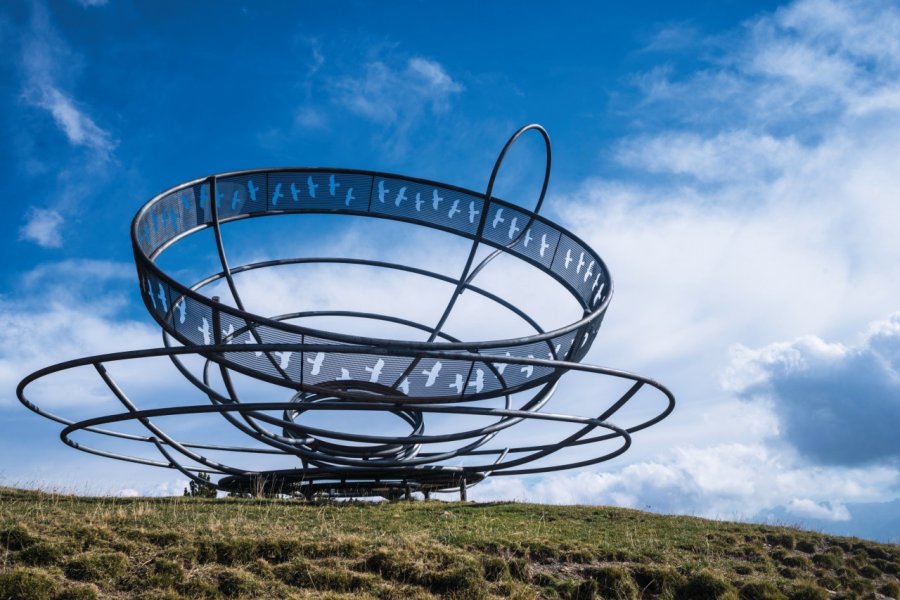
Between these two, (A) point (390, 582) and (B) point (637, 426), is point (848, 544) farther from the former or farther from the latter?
(A) point (390, 582)

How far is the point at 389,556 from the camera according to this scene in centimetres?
1029

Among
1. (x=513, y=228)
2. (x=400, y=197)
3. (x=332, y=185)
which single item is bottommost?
(x=513, y=228)

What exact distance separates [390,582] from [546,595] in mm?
1977

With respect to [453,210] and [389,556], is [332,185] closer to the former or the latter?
[453,210]

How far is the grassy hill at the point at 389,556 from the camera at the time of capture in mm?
9258

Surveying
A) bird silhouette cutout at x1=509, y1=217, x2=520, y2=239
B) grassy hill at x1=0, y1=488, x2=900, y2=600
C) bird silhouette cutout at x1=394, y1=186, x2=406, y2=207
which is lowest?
grassy hill at x1=0, y1=488, x2=900, y2=600

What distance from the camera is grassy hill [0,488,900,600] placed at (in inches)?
364

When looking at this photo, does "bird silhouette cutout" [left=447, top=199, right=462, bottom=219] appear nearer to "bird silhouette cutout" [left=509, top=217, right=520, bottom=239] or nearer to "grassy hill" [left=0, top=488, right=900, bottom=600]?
"bird silhouette cutout" [left=509, top=217, right=520, bottom=239]

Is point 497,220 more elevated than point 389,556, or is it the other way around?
point 497,220

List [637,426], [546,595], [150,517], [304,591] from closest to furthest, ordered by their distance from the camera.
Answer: [304,591], [546,595], [150,517], [637,426]

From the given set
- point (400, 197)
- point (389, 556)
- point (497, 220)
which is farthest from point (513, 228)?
point (389, 556)

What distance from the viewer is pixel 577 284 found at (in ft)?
62.5

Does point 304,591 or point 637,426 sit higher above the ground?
point 637,426

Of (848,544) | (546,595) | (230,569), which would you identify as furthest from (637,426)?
(230,569)
